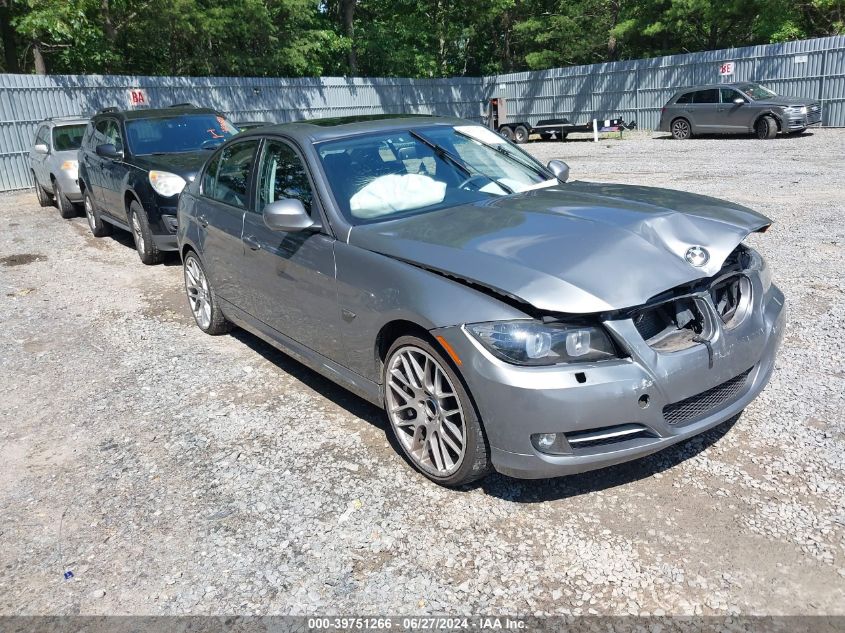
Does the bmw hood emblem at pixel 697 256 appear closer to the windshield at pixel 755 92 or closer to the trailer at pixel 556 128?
the windshield at pixel 755 92

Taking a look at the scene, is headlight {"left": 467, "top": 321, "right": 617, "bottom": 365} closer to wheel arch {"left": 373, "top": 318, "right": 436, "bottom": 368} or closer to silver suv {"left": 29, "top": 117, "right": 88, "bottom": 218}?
wheel arch {"left": 373, "top": 318, "right": 436, "bottom": 368}

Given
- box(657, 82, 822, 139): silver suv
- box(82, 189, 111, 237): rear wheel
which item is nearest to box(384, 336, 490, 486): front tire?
box(82, 189, 111, 237): rear wheel

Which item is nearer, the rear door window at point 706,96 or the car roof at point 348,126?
the car roof at point 348,126

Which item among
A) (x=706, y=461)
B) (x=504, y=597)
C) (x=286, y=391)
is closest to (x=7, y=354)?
(x=286, y=391)

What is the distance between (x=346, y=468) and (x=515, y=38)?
41.0m

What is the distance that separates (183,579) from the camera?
9.91 feet

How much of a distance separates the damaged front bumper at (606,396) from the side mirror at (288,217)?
1.27 metres

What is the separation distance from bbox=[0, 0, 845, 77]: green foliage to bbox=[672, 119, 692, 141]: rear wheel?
404 inches

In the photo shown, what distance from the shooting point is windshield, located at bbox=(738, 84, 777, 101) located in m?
20.0

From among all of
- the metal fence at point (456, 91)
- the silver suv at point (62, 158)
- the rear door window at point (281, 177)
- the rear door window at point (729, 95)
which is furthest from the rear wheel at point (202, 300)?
the rear door window at point (729, 95)

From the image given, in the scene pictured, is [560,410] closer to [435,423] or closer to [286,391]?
[435,423]

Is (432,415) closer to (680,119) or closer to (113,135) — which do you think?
(113,135)

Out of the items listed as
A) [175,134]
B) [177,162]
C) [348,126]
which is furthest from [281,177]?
[175,134]

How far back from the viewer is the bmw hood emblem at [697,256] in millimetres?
3188
